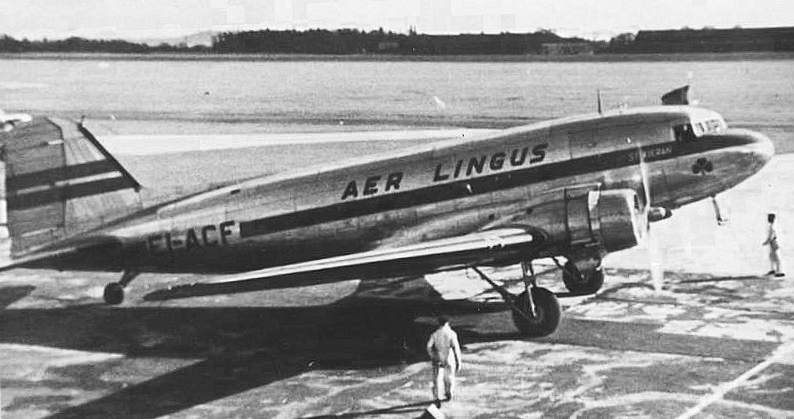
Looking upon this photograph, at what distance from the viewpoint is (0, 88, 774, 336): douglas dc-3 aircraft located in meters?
16.7

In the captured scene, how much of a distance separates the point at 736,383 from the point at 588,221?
379 cm

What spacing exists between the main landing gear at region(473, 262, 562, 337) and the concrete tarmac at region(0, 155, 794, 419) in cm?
27

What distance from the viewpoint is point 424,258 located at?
14.6 meters

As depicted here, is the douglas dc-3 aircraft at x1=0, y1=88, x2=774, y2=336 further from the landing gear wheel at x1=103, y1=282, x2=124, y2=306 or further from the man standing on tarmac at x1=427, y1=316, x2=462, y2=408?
the man standing on tarmac at x1=427, y1=316, x2=462, y2=408

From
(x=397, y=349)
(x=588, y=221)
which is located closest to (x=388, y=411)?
(x=397, y=349)

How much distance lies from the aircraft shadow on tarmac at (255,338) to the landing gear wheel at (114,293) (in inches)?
13.6

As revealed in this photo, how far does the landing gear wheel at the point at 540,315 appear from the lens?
15.4m

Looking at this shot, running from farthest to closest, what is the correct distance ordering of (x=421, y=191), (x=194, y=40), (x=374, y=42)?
(x=374, y=42)
(x=194, y=40)
(x=421, y=191)

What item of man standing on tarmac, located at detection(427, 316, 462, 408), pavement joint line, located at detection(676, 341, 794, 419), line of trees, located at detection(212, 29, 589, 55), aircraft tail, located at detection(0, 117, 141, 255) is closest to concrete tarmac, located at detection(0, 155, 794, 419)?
pavement joint line, located at detection(676, 341, 794, 419)

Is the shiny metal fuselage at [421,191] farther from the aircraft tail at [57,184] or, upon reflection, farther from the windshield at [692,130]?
the aircraft tail at [57,184]

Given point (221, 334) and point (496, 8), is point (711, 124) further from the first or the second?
point (496, 8)

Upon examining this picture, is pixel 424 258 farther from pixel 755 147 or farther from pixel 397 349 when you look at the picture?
pixel 755 147

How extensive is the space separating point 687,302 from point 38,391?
12.9 meters

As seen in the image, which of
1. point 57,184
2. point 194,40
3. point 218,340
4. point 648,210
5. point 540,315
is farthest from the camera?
point 194,40
